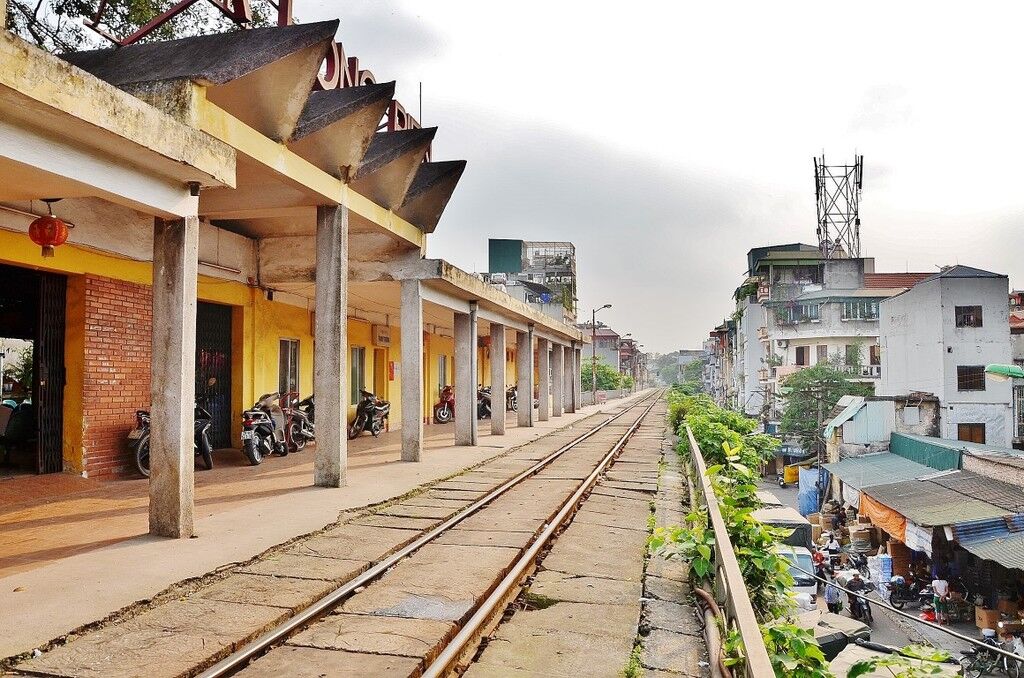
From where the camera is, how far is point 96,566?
560cm

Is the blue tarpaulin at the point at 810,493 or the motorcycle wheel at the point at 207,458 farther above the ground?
the motorcycle wheel at the point at 207,458

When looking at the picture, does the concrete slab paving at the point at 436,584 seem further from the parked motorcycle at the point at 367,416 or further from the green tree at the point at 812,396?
the green tree at the point at 812,396

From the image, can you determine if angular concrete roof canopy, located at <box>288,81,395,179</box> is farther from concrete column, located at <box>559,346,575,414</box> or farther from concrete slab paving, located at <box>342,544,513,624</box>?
concrete column, located at <box>559,346,575,414</box>

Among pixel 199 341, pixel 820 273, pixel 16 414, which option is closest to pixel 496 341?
pixel 199 341

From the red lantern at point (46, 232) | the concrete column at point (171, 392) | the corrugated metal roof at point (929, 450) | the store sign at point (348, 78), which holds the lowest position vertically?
the corrugated metal roof at point (929, 450)

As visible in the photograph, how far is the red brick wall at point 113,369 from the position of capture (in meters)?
9.50

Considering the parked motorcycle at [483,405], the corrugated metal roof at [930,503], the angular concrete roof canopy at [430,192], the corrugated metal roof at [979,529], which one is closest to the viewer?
the angular concrete roof canopy at [430,192]

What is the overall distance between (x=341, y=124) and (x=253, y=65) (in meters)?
2.28

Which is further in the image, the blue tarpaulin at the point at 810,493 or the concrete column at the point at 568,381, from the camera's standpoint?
the concrete column at the point at 568,381

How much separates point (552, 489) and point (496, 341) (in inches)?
376

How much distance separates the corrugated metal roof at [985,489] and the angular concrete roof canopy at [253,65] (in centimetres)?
1677

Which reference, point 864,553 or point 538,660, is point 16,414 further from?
point 864,553

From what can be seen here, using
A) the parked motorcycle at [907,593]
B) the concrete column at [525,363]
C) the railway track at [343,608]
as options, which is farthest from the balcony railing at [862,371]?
the railway track at [343,608]

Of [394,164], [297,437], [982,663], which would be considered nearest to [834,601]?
[982,663]
